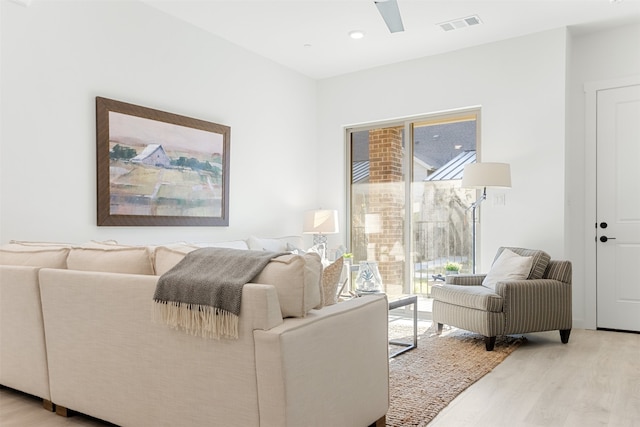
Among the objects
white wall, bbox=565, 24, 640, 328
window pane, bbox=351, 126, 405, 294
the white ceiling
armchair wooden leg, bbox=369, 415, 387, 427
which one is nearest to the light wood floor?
armchair wooden leg, bbox=369, 415, 387, 427

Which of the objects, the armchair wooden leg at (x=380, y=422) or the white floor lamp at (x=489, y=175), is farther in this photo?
the white floor lamp at (x=489, y=175)

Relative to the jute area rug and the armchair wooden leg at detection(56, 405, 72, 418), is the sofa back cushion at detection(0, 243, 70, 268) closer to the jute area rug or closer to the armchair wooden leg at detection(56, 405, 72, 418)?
the armchair wooden leg at detection(56, 405, 72, 418)

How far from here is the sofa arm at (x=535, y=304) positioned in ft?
12.0

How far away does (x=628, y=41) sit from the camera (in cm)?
434

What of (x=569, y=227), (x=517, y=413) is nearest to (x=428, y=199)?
(x=569, y=227)

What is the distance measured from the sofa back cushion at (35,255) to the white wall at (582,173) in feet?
13.8

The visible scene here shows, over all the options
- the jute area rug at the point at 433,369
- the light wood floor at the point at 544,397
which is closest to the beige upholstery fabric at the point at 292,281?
the jute area rug at the point at 433,369

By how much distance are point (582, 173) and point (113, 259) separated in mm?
4273

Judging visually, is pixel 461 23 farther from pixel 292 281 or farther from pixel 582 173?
pixel 292 281

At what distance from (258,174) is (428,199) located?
192 cm

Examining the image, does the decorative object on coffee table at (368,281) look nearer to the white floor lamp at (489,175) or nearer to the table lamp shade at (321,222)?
the table lamp shade at (321,222)

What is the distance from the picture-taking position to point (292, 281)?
1.76 meters

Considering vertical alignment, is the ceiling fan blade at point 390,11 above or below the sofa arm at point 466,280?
above

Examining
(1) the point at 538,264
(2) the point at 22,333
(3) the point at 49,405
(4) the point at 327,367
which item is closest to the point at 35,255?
(2) the point at 22,333
